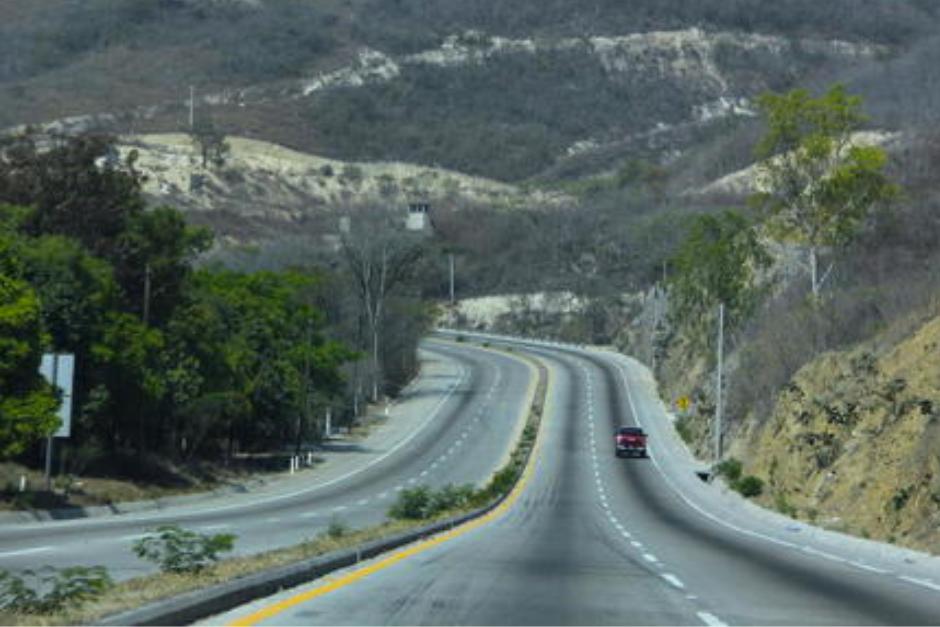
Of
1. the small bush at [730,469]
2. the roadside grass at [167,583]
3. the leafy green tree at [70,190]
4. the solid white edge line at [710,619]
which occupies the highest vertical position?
the leafy green tree at [70,190]

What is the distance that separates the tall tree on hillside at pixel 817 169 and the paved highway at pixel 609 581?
29.6 metres

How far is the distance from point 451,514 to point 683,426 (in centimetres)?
5382

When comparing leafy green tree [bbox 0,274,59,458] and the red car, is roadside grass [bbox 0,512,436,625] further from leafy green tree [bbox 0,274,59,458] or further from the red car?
the red car

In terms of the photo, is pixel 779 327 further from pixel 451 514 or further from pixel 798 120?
pixel 451 514

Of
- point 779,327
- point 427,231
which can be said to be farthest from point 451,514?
point 427,231

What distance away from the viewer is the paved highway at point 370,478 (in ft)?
95.8

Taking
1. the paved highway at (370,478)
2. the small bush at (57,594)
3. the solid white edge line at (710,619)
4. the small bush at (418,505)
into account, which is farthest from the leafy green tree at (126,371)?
the small bush at (57,594)

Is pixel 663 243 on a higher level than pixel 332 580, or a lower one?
higher

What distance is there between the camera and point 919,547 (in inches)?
1222

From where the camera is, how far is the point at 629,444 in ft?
266

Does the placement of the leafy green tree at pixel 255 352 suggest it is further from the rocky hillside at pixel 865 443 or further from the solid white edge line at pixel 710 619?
the solid white edge line at pixel 710 619

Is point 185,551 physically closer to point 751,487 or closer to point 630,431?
point 751,487

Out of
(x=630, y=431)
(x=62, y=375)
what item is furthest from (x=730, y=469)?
(x=62, y=375)

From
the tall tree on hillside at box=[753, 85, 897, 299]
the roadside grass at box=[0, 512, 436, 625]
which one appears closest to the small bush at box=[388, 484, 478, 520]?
the roadside grass at box=[0, 512, 436, 625]
